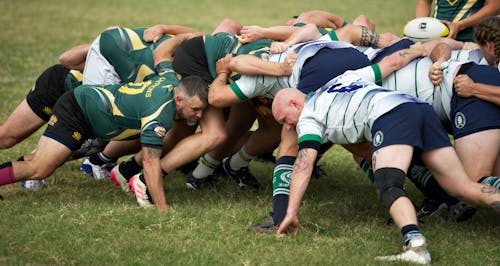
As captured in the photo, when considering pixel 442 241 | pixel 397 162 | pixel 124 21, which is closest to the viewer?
pixel 397 162

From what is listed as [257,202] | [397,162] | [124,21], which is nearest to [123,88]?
[257,202]

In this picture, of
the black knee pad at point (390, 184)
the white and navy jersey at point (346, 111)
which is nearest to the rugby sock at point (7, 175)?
the white and navy jersey at point (346, 111)

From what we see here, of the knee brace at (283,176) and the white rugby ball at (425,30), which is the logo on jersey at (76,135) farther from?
the white rugby ball at (425,30)

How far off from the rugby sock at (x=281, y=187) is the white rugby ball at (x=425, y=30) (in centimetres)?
199

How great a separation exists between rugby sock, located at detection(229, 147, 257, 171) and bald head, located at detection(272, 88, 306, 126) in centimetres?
163

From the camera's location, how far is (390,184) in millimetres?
5840

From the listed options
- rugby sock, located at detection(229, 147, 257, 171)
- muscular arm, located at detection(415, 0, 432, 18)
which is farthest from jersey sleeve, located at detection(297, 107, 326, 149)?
muscular arm, located at detection(415, 0, 432, 18)

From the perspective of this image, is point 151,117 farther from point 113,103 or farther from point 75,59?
point 75,59

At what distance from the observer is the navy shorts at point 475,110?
6.57 metres

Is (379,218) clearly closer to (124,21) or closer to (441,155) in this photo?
(441,155)

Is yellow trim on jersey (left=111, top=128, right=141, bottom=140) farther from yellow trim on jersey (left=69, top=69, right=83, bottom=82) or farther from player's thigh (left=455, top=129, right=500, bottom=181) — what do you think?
player's thigh (left=455, top=129, right=500, bottom=181)

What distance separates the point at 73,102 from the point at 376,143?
9.21 feet

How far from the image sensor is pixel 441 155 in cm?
611

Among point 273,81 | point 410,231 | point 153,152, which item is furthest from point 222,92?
point 410,231
